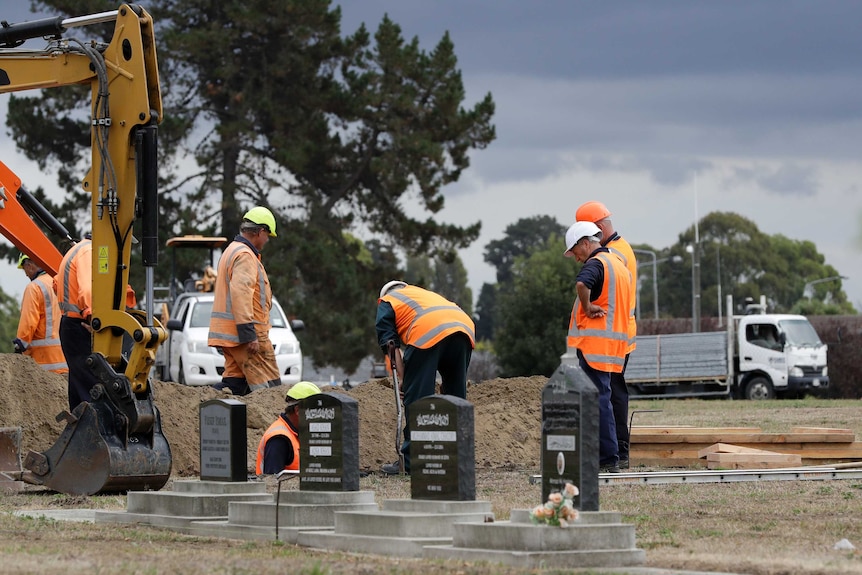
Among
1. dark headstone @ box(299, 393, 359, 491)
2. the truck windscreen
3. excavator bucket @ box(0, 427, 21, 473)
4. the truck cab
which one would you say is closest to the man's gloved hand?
excavator bucket @ box(0, 427, 21, 473)

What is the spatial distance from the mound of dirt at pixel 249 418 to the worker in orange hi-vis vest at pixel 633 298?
5.41ft

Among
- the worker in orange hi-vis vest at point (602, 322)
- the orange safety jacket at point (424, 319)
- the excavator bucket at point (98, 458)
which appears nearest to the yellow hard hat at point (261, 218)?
the orange safety jacket at point (424, 319)

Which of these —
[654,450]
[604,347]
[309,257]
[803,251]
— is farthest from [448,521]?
[803,251]

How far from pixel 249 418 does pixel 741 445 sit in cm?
495

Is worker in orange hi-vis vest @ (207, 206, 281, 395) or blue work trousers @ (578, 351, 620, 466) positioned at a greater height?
worker in orange hi-vis vest @ (207, 206, 281, 395)

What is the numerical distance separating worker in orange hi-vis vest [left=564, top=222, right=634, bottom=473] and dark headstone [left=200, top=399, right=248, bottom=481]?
127 inches

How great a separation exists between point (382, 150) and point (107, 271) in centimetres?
3157

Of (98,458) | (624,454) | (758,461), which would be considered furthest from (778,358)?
(98,458)

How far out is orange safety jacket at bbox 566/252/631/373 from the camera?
39.3 ft

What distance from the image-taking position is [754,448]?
A: 14023mm

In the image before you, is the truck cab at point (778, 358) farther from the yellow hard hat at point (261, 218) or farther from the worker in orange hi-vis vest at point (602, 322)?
the worker in orange hi-vis vest at point (602, 322)

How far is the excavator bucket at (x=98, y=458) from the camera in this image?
37.4 ft

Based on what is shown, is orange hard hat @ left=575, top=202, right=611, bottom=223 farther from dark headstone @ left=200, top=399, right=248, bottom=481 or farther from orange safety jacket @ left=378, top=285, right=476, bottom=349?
dark headstone @ left=200, top=399, right=248, bottom=481

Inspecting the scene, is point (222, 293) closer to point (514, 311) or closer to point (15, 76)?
point (15, 76)
